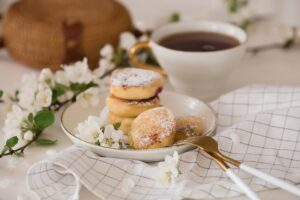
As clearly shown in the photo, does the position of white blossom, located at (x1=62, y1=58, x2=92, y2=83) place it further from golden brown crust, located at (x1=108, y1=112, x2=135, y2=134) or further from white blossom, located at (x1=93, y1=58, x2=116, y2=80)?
golden brown crust, located at (x1=108, y1=112, x2=135, y2=134)

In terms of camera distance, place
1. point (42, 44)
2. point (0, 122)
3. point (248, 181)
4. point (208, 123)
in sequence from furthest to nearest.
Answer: point (42, 44) → point (0, 122) → point (208, 123) → point (248, 181)

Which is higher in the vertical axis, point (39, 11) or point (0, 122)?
point (39, 11)

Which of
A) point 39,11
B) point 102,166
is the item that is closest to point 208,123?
point 102,166

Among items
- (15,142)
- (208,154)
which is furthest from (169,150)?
(15,142)

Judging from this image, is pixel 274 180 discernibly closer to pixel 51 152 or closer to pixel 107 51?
pixel 51 152

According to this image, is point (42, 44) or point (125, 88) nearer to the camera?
point (125, 88)

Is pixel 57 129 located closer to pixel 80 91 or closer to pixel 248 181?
pixel 80 91

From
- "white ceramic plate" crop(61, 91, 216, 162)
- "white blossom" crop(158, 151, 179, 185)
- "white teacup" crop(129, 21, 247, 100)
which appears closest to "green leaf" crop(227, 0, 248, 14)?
"white teacup" crop(129, 21, 247, 100)

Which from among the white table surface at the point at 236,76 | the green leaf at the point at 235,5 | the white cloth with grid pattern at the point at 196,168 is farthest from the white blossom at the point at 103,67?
the green leaf at the point at 235,5

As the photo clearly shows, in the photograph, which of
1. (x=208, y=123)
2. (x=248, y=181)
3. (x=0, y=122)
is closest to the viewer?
(x=248, y=181)
